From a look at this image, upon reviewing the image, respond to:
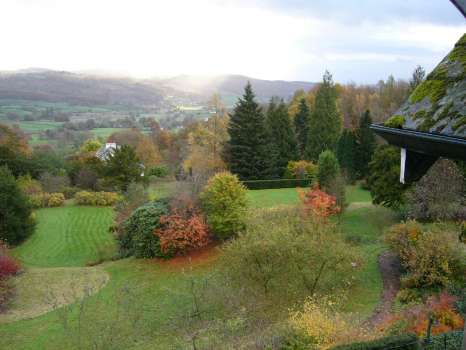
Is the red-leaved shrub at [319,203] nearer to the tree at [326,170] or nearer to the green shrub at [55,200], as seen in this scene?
the tree at [326,170]

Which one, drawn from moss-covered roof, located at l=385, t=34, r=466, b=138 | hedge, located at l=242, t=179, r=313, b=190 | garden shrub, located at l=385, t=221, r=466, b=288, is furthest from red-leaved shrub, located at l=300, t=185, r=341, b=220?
moss-covered roof, located at l=385, t=34, r=466, b=138

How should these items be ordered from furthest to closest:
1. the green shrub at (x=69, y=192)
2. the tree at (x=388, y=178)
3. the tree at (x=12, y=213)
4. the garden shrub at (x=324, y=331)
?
the green shrub at (x=69, y=192)
the tree at (x=12, y=213)
the tree at (x=388, y=178)
the garden shrub at (x=324, y=331)

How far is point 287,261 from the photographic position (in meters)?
13.5

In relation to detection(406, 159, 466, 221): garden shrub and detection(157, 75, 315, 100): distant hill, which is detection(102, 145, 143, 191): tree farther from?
detection(157, 75, 315, 100): distant hill

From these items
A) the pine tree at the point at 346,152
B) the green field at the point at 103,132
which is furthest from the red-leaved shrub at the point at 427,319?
the green field at the point at 103,132

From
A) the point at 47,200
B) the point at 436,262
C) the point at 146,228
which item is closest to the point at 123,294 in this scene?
the point at 146,228

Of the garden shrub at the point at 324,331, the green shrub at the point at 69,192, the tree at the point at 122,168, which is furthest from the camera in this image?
the green shrub at the point at 69,192

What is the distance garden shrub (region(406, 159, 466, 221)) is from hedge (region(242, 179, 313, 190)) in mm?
14099

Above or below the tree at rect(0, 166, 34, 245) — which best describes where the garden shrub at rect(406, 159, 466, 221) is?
above

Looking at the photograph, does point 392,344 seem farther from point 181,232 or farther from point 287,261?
point 181,232

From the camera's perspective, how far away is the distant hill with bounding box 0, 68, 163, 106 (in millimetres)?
123625

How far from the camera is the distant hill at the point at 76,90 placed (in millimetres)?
123625

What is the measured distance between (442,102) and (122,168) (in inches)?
1327

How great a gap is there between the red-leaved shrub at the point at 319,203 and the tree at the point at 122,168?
17.9m
